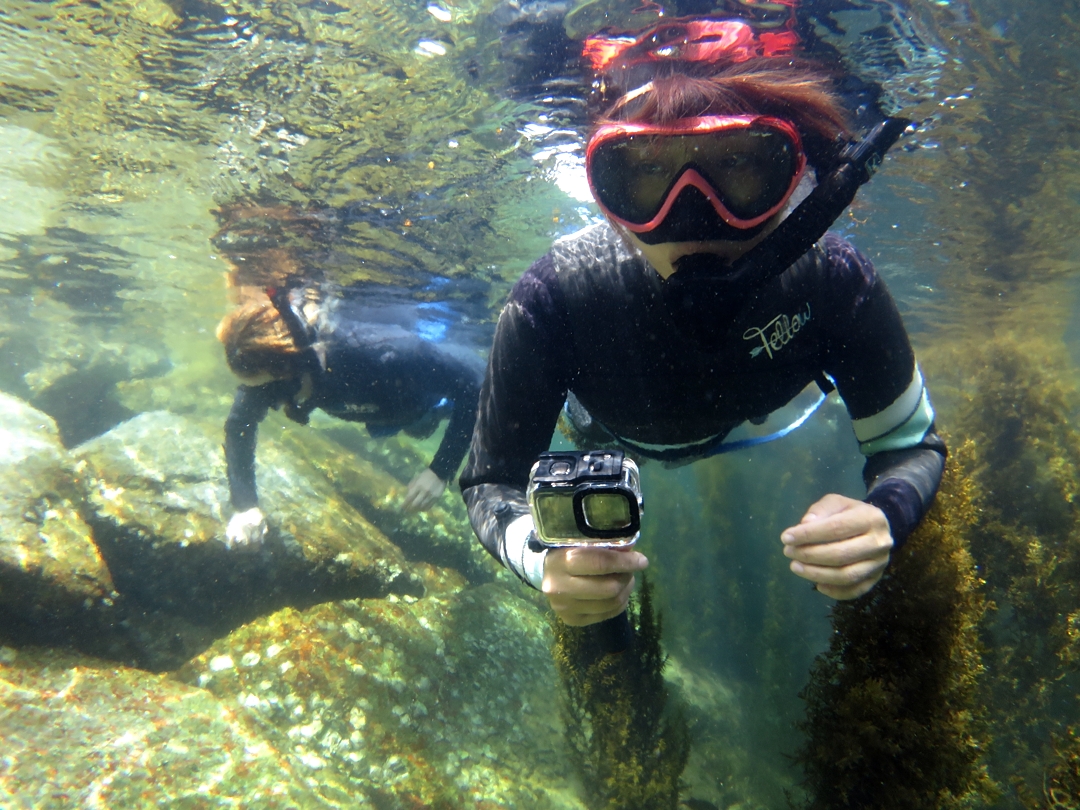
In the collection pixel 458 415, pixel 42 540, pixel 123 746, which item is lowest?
pixel 123 746

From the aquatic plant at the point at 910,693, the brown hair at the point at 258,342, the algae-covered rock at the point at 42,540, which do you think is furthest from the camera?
the brown hair at the point at 258,342

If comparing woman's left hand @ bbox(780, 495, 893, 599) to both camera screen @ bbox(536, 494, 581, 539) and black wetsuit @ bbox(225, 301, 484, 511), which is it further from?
black wetsuit @ bbox(225, 301, 484, 511)

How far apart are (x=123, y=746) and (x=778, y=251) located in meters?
6.15

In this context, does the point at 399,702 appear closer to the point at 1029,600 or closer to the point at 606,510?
the point at 606,510

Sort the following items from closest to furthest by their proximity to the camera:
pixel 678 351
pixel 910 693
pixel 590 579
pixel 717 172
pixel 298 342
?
pixel 590 579
pixel 717 172
pixel 678 351
pixel 910 693
pixel 298 342

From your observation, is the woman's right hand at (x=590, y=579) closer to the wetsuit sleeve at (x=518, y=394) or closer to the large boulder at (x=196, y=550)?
the wetsuit sleeve at (x=518, y=394)

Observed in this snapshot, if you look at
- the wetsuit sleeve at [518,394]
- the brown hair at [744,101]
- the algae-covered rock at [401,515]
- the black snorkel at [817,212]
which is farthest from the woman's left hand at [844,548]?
the algae-covered rock at [401,515]

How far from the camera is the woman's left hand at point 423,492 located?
6.41 meters

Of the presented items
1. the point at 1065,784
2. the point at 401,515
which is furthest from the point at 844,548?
the point at 401,515

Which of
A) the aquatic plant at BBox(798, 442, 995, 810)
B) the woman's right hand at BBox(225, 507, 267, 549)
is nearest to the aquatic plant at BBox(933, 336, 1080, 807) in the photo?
the aquatic plant at BBox(798, 442, 995, 810)

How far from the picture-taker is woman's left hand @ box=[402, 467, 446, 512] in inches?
252

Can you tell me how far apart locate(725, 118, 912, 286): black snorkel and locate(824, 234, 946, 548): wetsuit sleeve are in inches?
22.3

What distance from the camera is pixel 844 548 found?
5.54 feet

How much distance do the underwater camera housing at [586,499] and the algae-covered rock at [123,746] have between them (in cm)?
477
